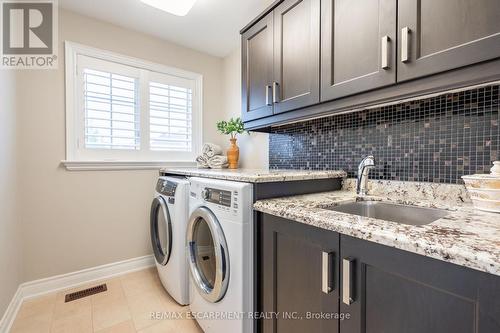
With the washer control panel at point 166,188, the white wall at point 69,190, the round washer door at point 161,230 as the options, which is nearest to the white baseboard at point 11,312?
the white wall at point 69,190

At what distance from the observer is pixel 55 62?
195cm

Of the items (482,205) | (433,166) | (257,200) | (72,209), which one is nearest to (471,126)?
(433,166)

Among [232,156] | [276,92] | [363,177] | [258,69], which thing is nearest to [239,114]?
[232,156]

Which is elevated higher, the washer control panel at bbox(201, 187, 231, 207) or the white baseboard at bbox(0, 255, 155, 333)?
the washer control panel at bbox(201, 187, 231, 207)

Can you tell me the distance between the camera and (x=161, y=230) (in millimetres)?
2031

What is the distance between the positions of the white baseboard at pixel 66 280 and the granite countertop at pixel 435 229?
73.5 inches

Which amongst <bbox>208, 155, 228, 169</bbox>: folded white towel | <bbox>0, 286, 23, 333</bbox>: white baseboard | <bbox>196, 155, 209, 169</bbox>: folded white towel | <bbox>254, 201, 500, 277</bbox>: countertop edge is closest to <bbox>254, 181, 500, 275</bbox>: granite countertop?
<bbox>254, 201, 500, 277</bbox>: countertop edge

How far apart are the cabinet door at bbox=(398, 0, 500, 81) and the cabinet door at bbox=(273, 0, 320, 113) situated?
0.44 meters

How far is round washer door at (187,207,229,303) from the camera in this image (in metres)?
1.20

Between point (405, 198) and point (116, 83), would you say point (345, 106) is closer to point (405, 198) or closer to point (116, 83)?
point (405, 198)

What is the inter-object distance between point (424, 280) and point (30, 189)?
255 centimetres

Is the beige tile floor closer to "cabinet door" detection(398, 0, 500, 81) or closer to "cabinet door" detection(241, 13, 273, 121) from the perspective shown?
"cabinet door" detection(241, 13, 273, 121)

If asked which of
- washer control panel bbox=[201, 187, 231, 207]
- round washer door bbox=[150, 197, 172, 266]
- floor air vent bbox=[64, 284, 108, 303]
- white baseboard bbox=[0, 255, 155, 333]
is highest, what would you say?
washer control panel bbox=[201, 187, 231, 207]

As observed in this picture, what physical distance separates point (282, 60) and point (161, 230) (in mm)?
1679
